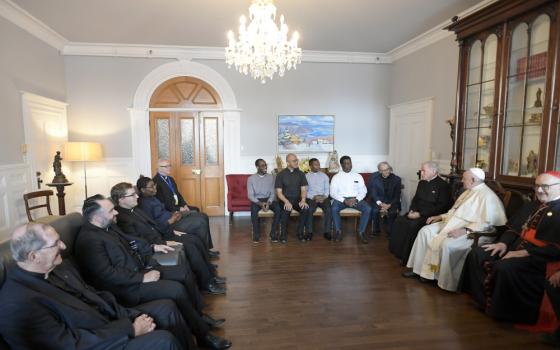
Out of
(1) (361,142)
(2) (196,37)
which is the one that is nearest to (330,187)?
(1) (361,142)

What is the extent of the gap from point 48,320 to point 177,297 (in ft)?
2.78

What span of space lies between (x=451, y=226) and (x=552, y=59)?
179 cm

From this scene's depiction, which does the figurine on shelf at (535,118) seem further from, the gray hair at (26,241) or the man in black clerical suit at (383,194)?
the gray hair at (26,241)

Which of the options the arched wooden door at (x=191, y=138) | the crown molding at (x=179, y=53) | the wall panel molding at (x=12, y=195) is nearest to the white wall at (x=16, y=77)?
the wall panel molding at (x=12, y=195)

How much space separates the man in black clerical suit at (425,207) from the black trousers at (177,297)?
2669mm

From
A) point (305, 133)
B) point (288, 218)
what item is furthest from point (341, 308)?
point (305, 133)

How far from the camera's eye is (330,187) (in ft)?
17.5

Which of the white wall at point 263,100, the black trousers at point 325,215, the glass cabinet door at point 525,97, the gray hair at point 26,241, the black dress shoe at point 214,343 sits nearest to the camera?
the gray hair at point 26,241

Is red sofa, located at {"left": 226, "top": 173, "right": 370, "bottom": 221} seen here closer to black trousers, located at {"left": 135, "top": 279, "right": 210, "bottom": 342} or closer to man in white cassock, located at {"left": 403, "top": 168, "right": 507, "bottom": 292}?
man in white cassock, located at {"left": 403, "top": 168, "right": 507, "bottom": 292}

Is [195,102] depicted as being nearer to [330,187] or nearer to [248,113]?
[248,113]

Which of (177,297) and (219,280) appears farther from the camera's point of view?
(219,280)

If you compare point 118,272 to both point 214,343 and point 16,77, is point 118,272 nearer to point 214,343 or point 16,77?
point 214,343

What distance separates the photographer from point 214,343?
7.66 ft

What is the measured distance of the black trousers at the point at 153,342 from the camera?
1646 mm
